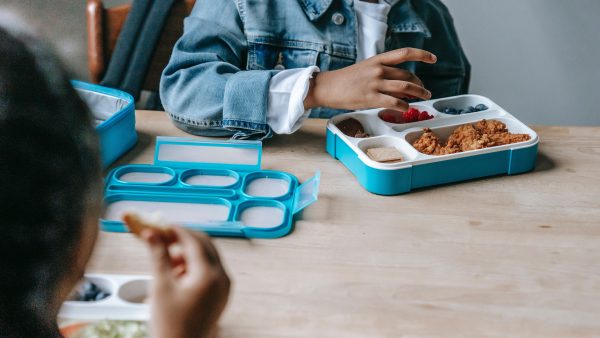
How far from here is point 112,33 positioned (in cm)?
138

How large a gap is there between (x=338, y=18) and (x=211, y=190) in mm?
419

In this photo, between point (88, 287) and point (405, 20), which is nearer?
point (88, 287)

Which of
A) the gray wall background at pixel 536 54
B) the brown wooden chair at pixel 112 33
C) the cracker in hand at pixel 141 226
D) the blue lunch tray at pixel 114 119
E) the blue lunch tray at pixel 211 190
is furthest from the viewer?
the gray wall background at pixel 536 54

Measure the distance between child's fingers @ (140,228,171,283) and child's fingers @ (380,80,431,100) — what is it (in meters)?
0.66

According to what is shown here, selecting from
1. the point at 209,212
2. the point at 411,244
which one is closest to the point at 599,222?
the point at 411,244

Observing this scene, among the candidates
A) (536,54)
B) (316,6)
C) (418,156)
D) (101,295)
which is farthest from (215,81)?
(536,54)

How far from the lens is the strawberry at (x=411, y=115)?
3.45 feet

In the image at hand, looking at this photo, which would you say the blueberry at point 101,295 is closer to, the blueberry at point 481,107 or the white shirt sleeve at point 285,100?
the white shirt sleeve at point 285,100

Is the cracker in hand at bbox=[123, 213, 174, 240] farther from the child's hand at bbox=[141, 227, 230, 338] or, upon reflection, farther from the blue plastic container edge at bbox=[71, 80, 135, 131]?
the blue plastic container edge at bbox=[71, 80, 135, 131]

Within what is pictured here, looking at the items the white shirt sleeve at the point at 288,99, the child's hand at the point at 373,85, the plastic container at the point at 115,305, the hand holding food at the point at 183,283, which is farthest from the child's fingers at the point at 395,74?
the hand holding food at the point at 183,283

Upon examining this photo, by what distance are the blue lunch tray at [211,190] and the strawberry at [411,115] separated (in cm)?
22

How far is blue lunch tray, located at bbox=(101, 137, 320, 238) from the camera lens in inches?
32.7

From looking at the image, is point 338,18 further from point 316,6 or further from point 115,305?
point 115,305

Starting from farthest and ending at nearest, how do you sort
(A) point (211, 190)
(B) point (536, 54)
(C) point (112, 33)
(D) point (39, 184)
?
(B) point (536, 54) < (C) point (112, 33) < (A) point (211, 190) < (D) point (39, 184)
